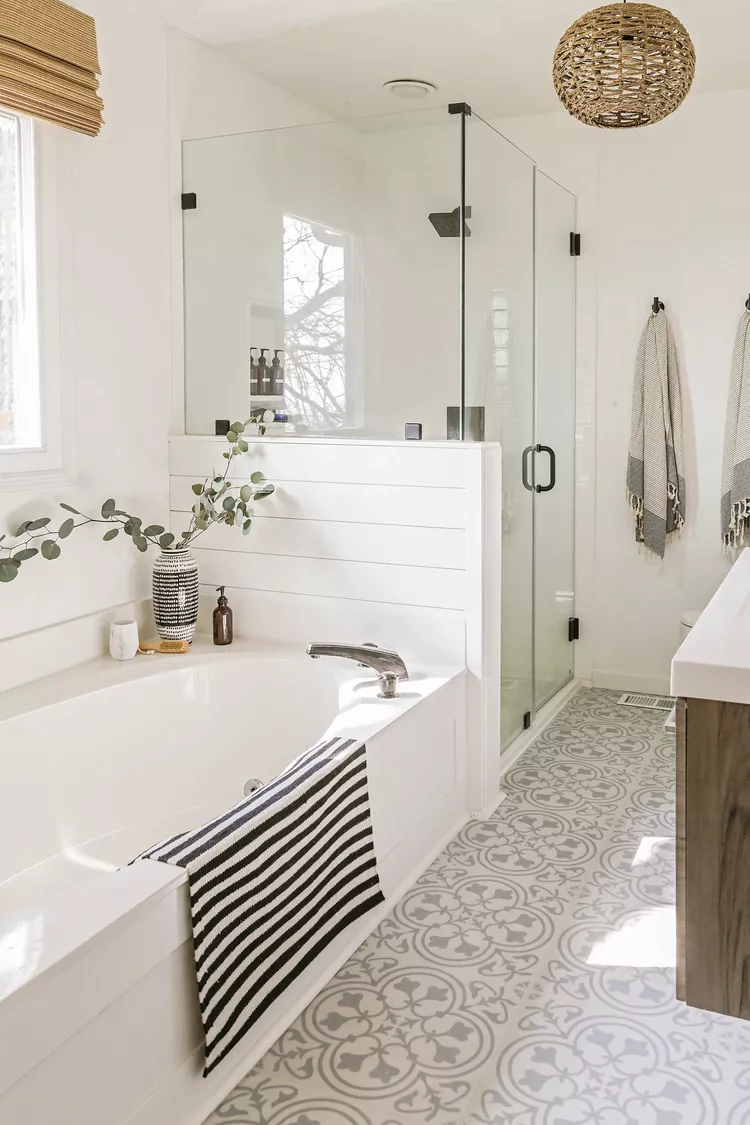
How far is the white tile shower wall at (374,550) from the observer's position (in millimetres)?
2895

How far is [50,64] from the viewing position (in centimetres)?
250

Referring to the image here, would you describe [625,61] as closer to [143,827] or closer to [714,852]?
[714,852]

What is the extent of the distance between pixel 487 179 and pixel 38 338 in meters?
1.34

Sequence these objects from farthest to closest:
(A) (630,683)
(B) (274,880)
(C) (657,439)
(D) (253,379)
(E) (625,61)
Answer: (A) (630,683), (C) (657,439), (D) (253,379), (E) (625,61), (B) (274,880)

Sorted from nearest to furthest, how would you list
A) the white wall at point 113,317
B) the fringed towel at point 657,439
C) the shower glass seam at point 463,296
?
the white wall at point 113,317
the shower glass seam at point 463,296
the fringed towel at point 657,439

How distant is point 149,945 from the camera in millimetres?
1619

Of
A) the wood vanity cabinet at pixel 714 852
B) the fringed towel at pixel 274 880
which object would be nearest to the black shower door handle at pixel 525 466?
the fringed towel at pixel 274 880

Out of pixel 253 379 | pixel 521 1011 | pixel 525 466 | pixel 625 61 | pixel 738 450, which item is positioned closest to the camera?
pixel 521 1011

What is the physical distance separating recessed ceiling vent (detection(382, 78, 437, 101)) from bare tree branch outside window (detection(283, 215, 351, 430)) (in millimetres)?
1002

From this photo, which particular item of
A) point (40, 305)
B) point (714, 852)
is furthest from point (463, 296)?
point (714, 852)

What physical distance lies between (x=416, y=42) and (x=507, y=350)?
1.04 metres

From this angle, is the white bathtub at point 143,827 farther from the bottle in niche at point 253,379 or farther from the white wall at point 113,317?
the bottle in niche at point 253,379

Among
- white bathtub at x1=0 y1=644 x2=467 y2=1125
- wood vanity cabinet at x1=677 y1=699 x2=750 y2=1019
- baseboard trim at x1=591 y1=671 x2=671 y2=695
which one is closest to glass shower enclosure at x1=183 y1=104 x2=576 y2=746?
white bathtub at x1=0 y1=644 x2=467 y2=1125

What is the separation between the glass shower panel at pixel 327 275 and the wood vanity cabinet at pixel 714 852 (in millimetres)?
1719
